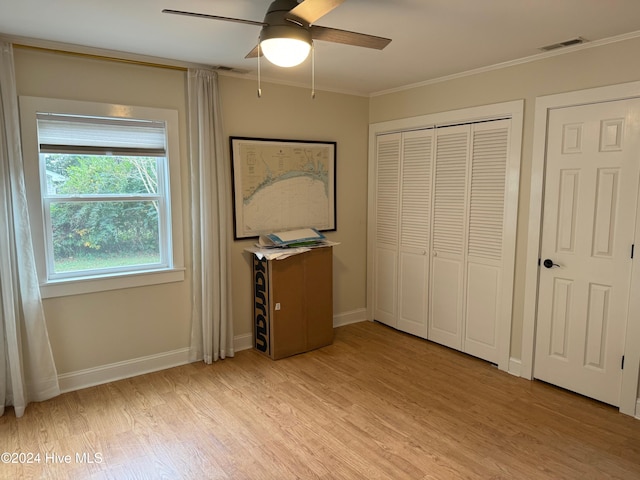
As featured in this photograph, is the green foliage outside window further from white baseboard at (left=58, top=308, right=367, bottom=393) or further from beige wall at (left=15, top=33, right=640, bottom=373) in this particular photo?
white baseboard at (left=58, top=308, right=367, bottom=393)

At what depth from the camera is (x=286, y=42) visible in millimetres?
1957

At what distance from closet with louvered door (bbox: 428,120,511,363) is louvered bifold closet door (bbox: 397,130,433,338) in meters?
0.09

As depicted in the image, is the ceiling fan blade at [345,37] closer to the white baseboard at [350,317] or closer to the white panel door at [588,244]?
the white panel door at [588,244]

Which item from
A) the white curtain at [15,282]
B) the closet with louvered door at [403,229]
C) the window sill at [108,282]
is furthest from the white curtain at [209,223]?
the closet with louvered door at [403,229]

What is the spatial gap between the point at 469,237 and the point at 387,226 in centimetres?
98

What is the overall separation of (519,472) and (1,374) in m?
3.21

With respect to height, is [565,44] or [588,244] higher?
[565,44]

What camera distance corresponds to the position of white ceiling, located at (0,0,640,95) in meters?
2.27

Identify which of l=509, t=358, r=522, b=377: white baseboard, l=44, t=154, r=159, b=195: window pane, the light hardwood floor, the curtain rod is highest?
the curtain rod

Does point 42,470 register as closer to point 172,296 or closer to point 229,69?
point 172,296

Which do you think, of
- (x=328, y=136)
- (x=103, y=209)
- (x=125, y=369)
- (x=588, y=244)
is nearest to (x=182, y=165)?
(x=103, y=209)

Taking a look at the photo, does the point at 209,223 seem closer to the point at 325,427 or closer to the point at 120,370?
the point at 120,370

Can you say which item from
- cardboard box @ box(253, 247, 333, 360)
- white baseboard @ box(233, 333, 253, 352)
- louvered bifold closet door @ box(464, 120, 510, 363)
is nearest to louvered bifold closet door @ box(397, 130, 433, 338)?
louvered bifold closet door @ box(464, 120, 510, 363)

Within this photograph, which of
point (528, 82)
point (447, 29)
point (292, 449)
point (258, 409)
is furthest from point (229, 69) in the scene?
point (292, 449)
